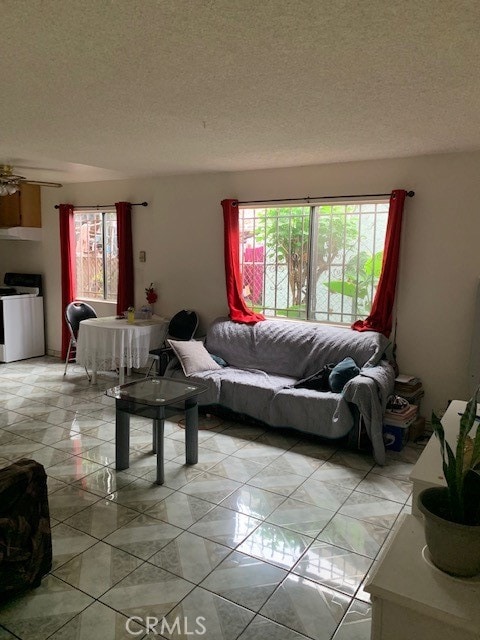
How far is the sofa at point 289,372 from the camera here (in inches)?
141

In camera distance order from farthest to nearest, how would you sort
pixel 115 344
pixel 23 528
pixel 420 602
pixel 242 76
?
pixel 115 344, pixel 242 76, pixel 23 528, pixel 420 602

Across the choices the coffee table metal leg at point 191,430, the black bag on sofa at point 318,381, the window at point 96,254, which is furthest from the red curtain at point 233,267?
the window at point 96,254

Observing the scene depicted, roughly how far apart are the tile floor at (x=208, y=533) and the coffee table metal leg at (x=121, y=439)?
7cm

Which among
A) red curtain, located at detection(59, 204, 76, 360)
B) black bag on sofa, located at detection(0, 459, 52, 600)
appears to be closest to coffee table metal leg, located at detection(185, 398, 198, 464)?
black bag on sofa, located at detection(0, 459, 52, 600)

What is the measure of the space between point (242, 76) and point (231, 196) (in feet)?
9.04

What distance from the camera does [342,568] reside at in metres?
2.30

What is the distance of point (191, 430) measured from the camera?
3.38 m

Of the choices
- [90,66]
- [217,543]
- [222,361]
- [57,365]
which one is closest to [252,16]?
[90,66]

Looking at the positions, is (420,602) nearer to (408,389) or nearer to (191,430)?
(191,430)

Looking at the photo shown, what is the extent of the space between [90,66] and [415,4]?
1.38m

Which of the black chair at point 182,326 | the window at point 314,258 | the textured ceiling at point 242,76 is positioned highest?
the textured ceiling at point 242,76

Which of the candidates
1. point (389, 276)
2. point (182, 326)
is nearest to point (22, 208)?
point (182, 326)

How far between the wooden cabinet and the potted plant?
20.5 feet

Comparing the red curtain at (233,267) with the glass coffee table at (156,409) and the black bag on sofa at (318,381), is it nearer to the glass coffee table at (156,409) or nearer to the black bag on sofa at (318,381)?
the black bag on sofa at (318,381)
